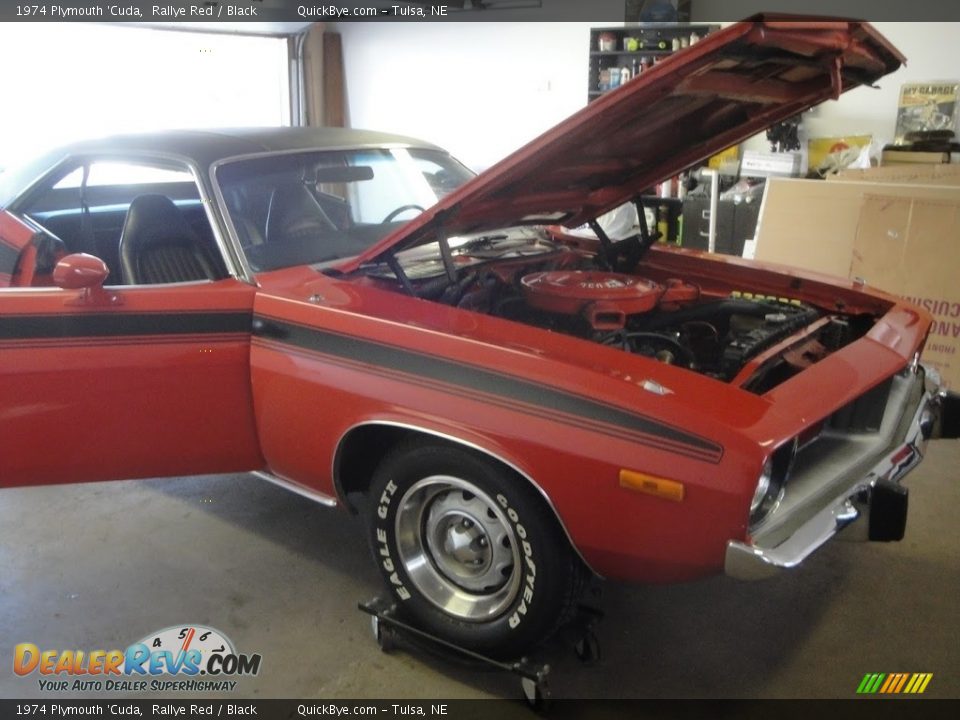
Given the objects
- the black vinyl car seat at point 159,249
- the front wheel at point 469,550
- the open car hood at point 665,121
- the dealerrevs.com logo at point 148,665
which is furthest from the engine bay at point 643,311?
the dealerrevs.com logo at point 148,665

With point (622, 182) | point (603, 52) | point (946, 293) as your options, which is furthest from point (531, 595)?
point (603, 52)

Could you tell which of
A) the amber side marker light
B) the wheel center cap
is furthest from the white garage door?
the amber side marker light

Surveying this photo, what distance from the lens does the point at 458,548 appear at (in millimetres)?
2400

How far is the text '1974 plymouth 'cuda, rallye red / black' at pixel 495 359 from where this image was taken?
2014 millimetres

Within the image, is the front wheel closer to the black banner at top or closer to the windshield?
the windshield

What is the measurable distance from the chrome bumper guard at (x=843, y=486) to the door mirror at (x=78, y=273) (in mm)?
1917

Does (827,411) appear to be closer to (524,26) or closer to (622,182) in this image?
(622,182)

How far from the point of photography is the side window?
2.96 m

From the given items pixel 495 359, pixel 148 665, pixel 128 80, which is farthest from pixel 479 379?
pixel 128 80

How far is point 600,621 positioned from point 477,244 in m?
1.45

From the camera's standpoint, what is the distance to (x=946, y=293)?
Result: 4652 millimetres

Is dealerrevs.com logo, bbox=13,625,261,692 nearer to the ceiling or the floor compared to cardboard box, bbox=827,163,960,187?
nearer to the floor

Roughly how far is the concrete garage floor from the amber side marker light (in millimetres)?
757

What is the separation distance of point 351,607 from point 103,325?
3.88ft
